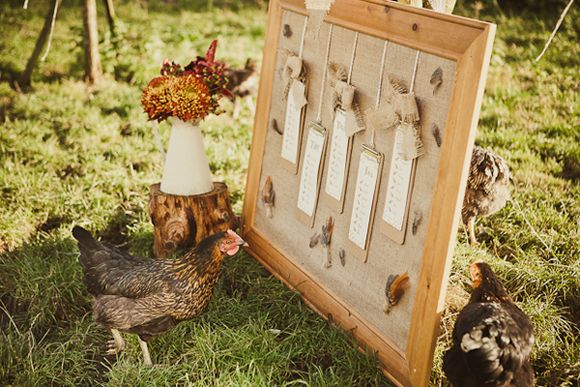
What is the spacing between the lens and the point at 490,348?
2.47 meters

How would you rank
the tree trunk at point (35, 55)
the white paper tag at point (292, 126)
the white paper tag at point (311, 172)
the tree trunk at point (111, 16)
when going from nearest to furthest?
the white paper tag at point (311, 172)
the white paper tag at point (292, 126)
the tree trunk at point (35, 55)
the tree trunk at point (111, 16)

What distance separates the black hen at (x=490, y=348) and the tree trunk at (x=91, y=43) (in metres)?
5.04

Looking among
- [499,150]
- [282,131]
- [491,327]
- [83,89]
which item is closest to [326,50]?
[282,131]

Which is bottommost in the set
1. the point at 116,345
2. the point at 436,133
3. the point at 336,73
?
the point at 116,345

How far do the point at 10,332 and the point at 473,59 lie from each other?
99.2 inches

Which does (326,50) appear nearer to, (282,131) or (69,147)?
(282,131)

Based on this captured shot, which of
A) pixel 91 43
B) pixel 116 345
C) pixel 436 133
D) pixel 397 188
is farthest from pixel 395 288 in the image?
pixel 91 43

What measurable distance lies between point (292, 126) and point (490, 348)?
168 centimetres

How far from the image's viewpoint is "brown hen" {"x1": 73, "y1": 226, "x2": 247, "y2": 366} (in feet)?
10.2

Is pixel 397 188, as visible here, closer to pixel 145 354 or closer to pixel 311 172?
pixel 311 172

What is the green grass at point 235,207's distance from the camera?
3.12 m

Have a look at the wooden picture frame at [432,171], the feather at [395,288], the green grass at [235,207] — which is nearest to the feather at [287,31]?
the wooden picture frame at [432,171]

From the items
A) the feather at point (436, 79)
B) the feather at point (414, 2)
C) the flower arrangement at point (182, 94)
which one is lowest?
the flower arrangement at point (182, 94)

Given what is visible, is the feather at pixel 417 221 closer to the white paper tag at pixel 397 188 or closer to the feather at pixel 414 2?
the white paper tag at pixel 397 188
